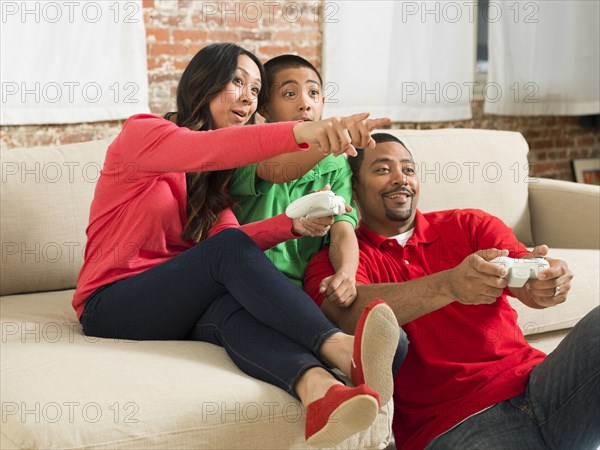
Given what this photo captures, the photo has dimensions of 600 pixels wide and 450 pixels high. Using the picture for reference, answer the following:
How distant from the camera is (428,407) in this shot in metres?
1.88

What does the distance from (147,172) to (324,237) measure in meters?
0.55

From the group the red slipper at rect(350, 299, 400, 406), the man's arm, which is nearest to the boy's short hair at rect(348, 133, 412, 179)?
the man's arm

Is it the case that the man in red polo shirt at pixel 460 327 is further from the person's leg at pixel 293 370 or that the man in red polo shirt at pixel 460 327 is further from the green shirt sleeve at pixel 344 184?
the person's leg at pixel 293 370

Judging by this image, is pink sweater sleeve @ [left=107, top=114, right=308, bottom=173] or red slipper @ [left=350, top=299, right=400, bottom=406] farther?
pink sweater sleeve @ [left=107, top=114, right=308, bottom=173]

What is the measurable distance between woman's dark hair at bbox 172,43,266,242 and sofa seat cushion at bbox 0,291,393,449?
334 mm

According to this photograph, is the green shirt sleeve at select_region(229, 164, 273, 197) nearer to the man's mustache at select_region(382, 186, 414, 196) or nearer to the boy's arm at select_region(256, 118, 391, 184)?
the boy's arm at select_region(256, 118, 391, 184)

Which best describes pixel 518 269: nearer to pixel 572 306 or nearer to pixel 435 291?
pixel 435 291

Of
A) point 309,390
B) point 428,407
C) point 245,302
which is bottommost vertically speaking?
point 428,407

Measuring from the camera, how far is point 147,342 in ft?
6.48

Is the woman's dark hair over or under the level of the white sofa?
over

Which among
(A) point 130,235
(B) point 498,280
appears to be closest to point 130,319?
(A) point 130,235

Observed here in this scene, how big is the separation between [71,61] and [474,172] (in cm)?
152

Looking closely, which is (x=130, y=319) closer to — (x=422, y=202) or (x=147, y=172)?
(x=147, y=172)

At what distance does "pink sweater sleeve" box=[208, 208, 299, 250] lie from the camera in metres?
2.04
